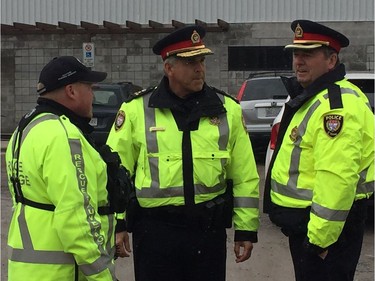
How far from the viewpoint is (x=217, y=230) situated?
3.35 meters

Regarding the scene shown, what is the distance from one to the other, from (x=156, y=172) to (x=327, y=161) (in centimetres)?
91

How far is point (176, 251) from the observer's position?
128 inches

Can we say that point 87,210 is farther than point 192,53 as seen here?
No

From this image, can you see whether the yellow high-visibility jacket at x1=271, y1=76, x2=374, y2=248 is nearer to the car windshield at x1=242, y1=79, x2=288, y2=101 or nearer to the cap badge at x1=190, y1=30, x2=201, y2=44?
the cap badge at x1=190, y1=30, x2=201, y2=44

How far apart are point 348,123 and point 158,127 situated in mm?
1007

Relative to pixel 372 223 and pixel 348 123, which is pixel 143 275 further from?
pixel 372 223

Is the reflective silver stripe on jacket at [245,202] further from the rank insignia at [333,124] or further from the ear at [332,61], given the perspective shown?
the ear at [332,61]

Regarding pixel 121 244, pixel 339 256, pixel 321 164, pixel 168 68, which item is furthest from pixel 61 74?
pixel 339 256

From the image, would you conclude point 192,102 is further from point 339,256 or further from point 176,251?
point 339,256

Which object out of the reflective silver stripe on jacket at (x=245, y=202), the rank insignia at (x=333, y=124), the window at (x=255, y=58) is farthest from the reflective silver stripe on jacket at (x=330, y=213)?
the window at (x=255, y=58)

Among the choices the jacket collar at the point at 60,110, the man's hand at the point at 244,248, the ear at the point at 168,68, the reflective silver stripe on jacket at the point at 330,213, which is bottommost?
the man's hand at the point at 244,248

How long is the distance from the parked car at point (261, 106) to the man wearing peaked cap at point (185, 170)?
7609 mm

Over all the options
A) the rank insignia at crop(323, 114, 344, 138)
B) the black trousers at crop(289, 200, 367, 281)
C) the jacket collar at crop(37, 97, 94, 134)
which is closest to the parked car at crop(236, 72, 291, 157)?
the black trousers at crop(289, 200, 367, 281)

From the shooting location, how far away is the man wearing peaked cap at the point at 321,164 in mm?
2854
